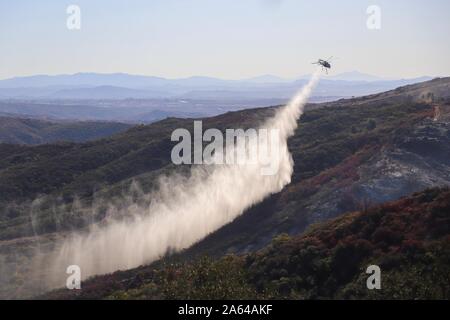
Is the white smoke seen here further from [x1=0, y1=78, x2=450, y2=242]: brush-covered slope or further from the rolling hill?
[x1=0, y1=78, x2=450, y2=242]: brush-covered slope

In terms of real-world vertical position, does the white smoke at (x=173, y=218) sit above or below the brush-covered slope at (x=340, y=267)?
below

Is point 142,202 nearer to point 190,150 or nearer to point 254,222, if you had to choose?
point 254,222

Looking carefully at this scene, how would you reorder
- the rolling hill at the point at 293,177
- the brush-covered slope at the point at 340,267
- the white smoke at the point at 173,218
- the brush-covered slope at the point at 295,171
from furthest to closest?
the brush-covered slope at the point at 295,171 → the rolling hill at the point at 293,177 → the white smoke at the point at 173,218 → the brush-covered slope at the point at 340,267

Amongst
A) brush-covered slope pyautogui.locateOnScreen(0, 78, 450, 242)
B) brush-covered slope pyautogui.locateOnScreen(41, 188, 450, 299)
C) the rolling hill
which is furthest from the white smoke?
brush-covered slope pyautogui.locateOnScreen(41, 188, 450, 299)

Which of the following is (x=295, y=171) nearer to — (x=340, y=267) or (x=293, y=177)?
(x=293, y=177)

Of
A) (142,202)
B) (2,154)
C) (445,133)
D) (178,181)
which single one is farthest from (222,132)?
(2,154)

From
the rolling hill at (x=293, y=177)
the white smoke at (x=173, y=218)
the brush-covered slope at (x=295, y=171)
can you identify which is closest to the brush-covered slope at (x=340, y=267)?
the rolling hill at (x=293, y=177)

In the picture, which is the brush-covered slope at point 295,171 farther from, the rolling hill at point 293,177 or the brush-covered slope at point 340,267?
the brush-covered slope at point 340,267

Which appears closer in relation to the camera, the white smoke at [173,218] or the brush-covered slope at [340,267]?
the brush-covered slope at [340,267]
